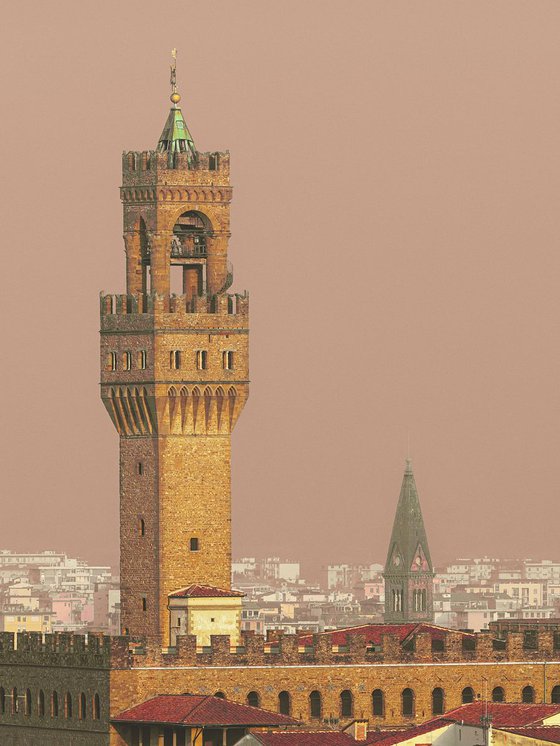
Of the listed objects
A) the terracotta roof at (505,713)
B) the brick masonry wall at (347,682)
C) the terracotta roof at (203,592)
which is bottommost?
the terracotta roof at (505,713)

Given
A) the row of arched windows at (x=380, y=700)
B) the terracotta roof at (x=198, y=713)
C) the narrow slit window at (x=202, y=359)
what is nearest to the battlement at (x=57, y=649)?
the terracotta roof at (x=198, y=713)

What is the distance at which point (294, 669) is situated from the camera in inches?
3583

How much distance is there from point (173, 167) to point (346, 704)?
17088mm

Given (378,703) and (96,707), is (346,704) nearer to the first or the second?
(378,703)

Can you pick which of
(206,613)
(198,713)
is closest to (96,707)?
(198,713)

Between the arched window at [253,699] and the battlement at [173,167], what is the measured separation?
16.4 meters

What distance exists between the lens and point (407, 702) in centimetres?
9250

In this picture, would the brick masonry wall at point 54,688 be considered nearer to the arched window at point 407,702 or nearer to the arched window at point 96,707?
the arched window at point 96,707

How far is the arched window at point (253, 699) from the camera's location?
90.4 m

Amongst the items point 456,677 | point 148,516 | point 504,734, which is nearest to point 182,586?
point 148,516

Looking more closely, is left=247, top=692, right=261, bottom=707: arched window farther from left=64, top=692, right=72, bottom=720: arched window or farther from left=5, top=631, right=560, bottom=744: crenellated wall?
left=64, top=692, right=72, bottom=720: arched window

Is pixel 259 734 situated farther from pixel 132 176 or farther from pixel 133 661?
pixel 132 176

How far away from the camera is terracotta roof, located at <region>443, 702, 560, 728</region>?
3369 inches

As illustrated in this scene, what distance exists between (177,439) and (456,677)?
11.1 meters
